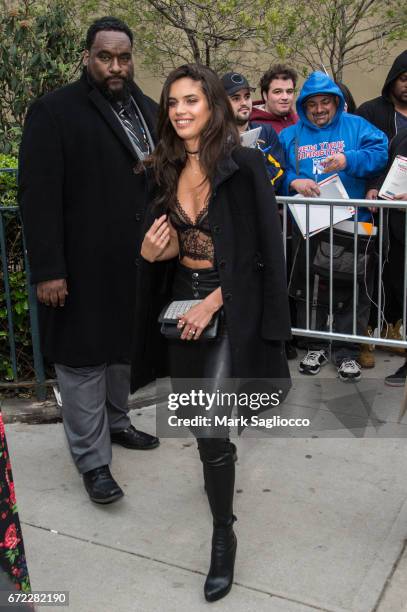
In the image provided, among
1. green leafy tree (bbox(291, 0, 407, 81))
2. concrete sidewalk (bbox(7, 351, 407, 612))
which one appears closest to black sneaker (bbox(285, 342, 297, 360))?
concrete sidewalk (bbox(7, 351, 407, 612))

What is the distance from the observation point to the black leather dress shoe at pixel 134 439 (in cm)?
441

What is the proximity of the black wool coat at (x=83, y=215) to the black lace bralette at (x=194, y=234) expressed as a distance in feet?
1.99

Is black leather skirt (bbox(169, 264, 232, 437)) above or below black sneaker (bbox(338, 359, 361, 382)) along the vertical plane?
above

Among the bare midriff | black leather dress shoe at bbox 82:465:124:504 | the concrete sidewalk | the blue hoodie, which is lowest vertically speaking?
the concrete sidewalk

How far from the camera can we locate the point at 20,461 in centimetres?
436

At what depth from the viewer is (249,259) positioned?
10.3ft

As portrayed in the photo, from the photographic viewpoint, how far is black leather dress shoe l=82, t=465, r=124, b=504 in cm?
380

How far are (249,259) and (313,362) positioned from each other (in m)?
2.56

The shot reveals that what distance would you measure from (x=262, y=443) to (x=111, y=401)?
33.8 inches

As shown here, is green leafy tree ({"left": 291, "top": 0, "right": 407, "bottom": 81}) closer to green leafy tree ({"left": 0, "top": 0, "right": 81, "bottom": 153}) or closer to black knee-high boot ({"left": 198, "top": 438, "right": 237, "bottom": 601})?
green leafy tree ({"left": 0, "top": 0, "right": 81, "bottom": 153})

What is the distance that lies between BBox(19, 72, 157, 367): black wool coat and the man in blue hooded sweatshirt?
1.67m

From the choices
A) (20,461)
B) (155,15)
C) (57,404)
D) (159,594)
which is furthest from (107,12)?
(159,594)

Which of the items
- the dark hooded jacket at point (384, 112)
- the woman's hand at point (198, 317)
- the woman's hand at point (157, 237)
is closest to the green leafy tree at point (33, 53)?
the dark hooded jacket at point (384, 112)

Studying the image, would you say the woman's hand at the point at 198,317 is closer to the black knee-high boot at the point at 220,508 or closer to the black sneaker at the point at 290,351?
the black knee-high boot at the point at 220,508
